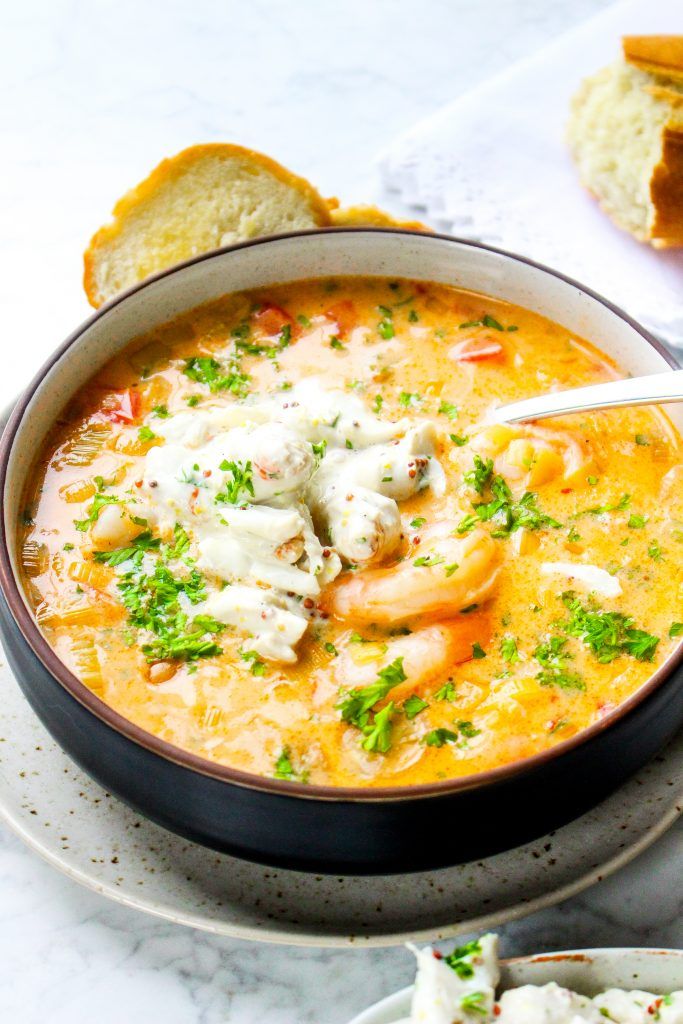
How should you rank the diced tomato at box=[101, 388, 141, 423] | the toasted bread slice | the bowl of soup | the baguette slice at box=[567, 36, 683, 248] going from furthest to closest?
the baguette slice at box=[567, 36, 683, 248] → the toasted bread slice → the diced tomato at box=[101, 388, 141, 423] → the bowl of soup

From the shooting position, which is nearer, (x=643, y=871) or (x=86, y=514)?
(x=643, y=871)

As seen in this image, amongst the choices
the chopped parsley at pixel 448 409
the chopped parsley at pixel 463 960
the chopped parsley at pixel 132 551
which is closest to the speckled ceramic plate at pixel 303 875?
the chopped parsley at pixel 463 960

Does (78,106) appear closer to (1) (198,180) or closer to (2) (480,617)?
(1) (198,180)

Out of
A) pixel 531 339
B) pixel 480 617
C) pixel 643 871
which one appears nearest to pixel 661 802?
pixel 643 871

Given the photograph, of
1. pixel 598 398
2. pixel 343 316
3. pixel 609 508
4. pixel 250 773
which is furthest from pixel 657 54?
pixel 250 773

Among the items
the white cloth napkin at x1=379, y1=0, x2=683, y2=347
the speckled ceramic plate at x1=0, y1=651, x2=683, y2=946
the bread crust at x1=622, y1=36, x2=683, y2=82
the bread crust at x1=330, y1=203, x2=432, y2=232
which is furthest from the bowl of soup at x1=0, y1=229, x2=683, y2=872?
the bread crust at x1=622, y1=36, x2=683, y2=82

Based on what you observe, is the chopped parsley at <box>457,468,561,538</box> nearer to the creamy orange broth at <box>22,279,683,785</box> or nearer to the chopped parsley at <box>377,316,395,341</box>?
the creamy orange broth at <box>22,279,683,785</box>

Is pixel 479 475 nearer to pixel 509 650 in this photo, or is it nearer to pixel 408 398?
pixel 408 398
